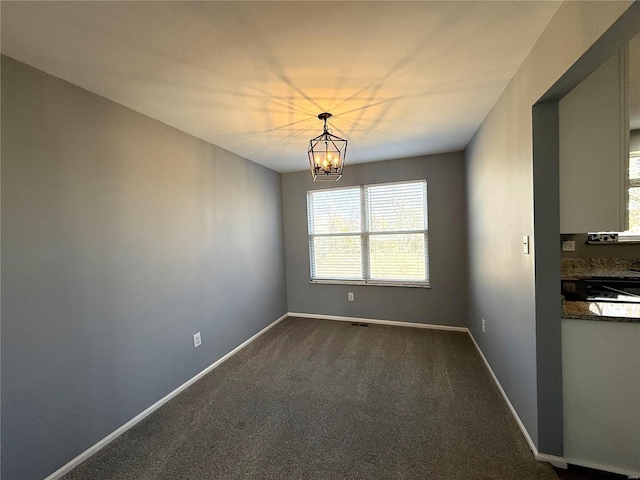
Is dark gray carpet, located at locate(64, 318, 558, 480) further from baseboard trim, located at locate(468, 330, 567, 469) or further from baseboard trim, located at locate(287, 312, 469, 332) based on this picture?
baseboard trim, located at locate(287, 312, 469, 332)

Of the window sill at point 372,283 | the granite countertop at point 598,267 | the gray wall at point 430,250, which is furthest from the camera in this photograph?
the window sill at point 372,283

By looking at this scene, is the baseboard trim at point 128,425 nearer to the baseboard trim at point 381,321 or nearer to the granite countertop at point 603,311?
the baseboard trim at point 381,321

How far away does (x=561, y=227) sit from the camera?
1.48 meters

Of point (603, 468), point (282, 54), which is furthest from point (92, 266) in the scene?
point (603, 468)

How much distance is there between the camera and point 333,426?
6.14 ft

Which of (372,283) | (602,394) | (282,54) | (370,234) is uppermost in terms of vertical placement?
(282,54)

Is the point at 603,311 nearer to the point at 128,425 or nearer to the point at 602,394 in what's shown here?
the point at 602,394

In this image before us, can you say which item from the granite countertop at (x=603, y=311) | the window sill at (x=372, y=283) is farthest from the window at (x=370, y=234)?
the granite countertop at (x=603, y=311)

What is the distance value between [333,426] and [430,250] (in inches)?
99.3

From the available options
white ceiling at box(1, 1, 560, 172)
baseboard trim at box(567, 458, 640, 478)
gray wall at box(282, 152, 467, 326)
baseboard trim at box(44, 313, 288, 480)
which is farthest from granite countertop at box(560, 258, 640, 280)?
baseboard trim at box(44, 313, 288, 480)

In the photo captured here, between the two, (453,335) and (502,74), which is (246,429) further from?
(502,74)

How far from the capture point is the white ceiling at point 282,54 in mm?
1177

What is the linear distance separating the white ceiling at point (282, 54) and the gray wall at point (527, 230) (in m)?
0.16

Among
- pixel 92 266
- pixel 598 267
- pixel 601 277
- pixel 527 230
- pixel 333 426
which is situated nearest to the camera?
pixel 527 230
